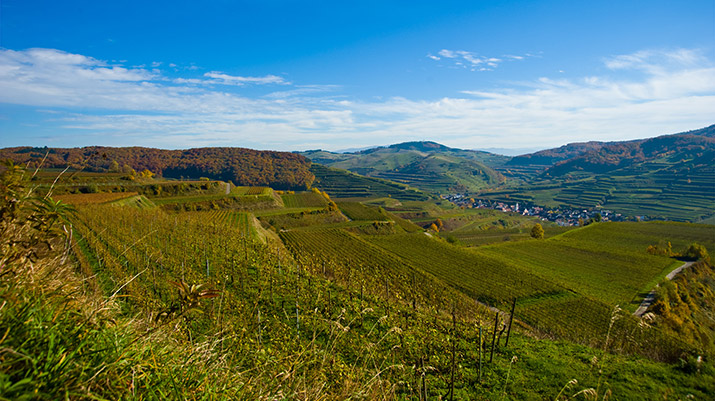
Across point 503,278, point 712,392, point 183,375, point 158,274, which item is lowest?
point 503,278

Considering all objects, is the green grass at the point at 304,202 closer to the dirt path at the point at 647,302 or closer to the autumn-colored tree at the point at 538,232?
the autumn-colored tree at the point at 538,232

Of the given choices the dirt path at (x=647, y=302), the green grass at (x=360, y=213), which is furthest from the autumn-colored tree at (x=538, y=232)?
the green grass at (x=360, y=213)

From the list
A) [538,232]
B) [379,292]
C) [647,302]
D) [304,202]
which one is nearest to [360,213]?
[304,202]

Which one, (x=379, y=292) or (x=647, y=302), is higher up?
(x=379, y=292)

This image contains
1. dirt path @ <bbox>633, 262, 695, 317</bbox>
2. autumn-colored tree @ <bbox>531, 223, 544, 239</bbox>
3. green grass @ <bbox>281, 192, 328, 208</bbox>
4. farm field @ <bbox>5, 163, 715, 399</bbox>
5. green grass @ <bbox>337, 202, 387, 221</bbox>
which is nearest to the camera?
farm field @ <bbox>5, 163, 715, 399</bbox>

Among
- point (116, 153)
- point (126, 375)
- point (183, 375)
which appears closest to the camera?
point (126, 375)

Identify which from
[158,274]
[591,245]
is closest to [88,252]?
[158,274]

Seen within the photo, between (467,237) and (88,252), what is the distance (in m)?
110

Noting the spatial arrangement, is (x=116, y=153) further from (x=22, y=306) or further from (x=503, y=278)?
(x=22, y=306)

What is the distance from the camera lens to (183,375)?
2.30 meters

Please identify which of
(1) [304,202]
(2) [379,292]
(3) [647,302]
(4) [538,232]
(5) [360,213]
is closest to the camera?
(2) [379,292]

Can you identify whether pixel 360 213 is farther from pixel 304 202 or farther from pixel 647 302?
pixel 647 302

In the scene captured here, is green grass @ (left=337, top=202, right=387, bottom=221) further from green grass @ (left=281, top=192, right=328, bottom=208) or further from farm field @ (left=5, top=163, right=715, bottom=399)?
green grass @ (left=281, top=192, right=328, bottom=208)

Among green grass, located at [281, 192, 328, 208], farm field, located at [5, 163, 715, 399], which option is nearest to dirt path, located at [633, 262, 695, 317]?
farm field, located at [5, 163, 715, 399]
